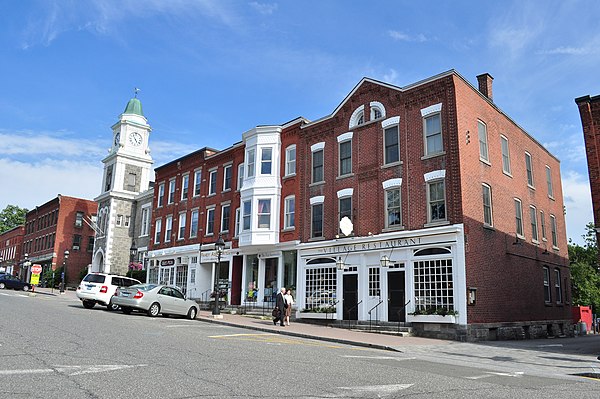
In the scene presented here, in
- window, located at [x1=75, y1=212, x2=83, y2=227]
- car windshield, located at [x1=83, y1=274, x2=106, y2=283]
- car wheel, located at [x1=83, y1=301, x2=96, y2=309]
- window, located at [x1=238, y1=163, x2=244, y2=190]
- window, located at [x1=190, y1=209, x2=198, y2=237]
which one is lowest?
car wheel, located at [x1=83, y1=301, x2=96, y2=309]

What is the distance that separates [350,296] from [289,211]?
6543 millimetres

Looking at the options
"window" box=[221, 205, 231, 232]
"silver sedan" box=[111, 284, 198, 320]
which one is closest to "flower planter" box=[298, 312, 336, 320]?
"silver sedan" box=[111, 284, 198, 320]

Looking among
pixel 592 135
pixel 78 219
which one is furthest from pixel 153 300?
pixel 78 219

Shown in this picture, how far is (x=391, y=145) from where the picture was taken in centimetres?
2309

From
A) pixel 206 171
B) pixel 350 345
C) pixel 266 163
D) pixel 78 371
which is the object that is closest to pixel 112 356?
pixel 78 371

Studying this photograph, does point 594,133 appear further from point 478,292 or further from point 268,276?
point 268,276

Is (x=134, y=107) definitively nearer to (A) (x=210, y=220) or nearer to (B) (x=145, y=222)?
(B) (x=145, y=222)

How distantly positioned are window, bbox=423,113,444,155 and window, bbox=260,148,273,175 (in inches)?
397

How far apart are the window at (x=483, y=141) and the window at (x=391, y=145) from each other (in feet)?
11.7

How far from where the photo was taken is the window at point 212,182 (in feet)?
111

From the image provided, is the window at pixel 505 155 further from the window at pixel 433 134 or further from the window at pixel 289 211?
the window at pixel 289 211

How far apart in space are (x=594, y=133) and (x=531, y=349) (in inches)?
314

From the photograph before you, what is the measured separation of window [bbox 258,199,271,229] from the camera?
28.0 metres

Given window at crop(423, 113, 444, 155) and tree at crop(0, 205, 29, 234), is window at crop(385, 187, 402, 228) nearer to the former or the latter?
window at crop(423, 113, 444, 155)
